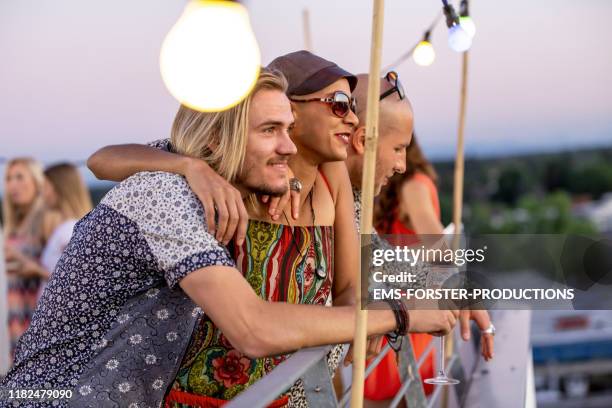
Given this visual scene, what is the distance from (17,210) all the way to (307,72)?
Answer: 4006 mm

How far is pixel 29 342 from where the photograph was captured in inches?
73.0

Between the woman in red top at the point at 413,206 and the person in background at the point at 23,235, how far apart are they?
2610mm

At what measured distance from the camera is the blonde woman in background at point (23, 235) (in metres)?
5.47

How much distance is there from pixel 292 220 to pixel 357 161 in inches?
29.0

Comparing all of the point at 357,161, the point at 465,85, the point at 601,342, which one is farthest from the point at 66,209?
the point at 601,342

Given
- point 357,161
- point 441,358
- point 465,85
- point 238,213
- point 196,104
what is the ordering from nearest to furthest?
point 238,213 < point 196,104 < point 441,358 < point 357,161 < point 465,85

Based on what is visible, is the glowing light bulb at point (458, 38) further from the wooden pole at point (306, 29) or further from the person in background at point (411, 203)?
the wooden pole at point (306, 29)

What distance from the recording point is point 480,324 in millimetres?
2766

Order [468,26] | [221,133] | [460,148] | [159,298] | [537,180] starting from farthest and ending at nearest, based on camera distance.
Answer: [537,180] → [460,148] → [468,26] → [221,133] → [159,298]

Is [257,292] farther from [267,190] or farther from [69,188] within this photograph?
[69,188]

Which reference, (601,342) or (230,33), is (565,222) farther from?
A: (230,33)

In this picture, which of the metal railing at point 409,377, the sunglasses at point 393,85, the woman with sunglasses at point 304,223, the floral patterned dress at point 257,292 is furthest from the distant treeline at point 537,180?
the floral patterned dress at point 257,292

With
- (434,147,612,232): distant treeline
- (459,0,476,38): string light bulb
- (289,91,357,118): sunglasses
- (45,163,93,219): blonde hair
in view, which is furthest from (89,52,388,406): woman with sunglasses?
(434,147,612,232): distant treeline

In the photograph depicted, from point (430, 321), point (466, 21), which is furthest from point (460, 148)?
point (430, 321)
